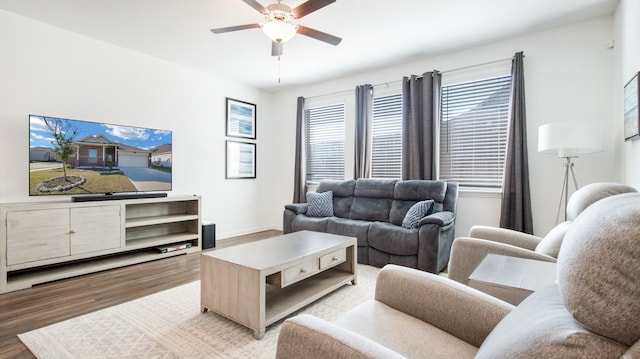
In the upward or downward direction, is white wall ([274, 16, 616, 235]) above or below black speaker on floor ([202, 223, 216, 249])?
above

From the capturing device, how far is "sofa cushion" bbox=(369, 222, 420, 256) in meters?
3.22

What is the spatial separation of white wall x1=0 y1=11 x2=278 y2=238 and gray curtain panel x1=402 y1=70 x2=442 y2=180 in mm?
2738

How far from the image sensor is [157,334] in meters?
2.04

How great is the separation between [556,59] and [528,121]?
27.4 inches

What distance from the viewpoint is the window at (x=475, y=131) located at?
373 cm

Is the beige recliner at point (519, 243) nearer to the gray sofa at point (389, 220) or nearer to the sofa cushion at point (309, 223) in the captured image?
the gray sofa at point (389, 220)

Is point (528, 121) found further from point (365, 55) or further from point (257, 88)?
point (257, 88)

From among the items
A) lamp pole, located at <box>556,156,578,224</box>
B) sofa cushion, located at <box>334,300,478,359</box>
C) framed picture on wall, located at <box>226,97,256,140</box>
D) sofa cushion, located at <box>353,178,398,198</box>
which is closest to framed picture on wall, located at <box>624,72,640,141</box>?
lamp pole, located at <box>556,156,578,224</box>

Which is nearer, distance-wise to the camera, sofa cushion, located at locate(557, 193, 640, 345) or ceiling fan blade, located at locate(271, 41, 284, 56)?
sofa cushion, located at locate(557, 193, 640, 345)

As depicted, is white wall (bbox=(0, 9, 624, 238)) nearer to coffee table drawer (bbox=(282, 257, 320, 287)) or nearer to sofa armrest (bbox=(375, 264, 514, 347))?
sofa armrest (bbox=(375, 264, 514, 347))

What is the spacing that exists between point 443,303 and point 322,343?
2.05ft

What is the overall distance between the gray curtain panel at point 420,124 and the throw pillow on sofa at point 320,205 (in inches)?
43.4

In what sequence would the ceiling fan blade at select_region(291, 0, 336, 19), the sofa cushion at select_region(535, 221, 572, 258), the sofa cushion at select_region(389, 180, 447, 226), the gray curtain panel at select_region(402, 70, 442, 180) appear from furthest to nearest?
the gray curtain panel at select_region(402, 70, 442, 180) → the sofa cushion at select_region(389, 180, 447, 226) → the ceiling fan blade at select_region(291, 0, 336, 19) → the sofa cushion at select_region(535, 221, 572, 258)

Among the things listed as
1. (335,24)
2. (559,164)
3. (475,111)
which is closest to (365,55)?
(335,24)
